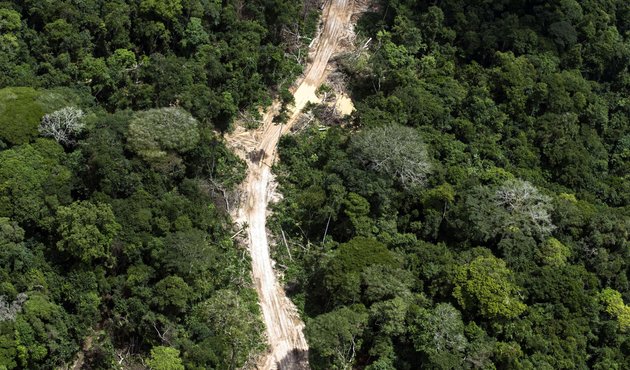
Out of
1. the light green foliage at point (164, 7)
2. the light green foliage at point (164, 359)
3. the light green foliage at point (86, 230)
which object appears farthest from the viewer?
the light green foliage at point (164, 7)

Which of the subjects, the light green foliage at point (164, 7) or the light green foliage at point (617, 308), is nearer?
the light green foliage at point (617, 308)

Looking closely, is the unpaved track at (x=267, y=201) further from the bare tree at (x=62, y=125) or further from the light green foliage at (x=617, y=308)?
the light green foliage at (x=617, y=308)

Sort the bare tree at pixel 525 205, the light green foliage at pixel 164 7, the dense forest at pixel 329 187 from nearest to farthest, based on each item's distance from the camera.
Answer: the dense forest at pixel 329 187
the bare tree at pixel 525 205
the light green foliage at pixel 164 7

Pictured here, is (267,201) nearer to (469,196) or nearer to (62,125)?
(469,196)

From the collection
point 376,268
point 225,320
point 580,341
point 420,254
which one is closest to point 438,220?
point 420,254

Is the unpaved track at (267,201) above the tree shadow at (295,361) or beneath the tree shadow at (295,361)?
above

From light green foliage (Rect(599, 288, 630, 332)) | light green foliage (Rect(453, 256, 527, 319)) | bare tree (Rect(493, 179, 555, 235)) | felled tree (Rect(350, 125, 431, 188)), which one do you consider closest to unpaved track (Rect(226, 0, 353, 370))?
felled tree (Rect(350, 125, 431, 188))

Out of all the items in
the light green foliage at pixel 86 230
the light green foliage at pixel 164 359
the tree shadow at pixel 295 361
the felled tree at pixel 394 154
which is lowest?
the tree shadow at pixel 295 361

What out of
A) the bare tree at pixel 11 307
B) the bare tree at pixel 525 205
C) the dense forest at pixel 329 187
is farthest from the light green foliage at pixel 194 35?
the bare tree at pixel 525 205

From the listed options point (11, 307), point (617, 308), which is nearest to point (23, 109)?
point (11, 307)
